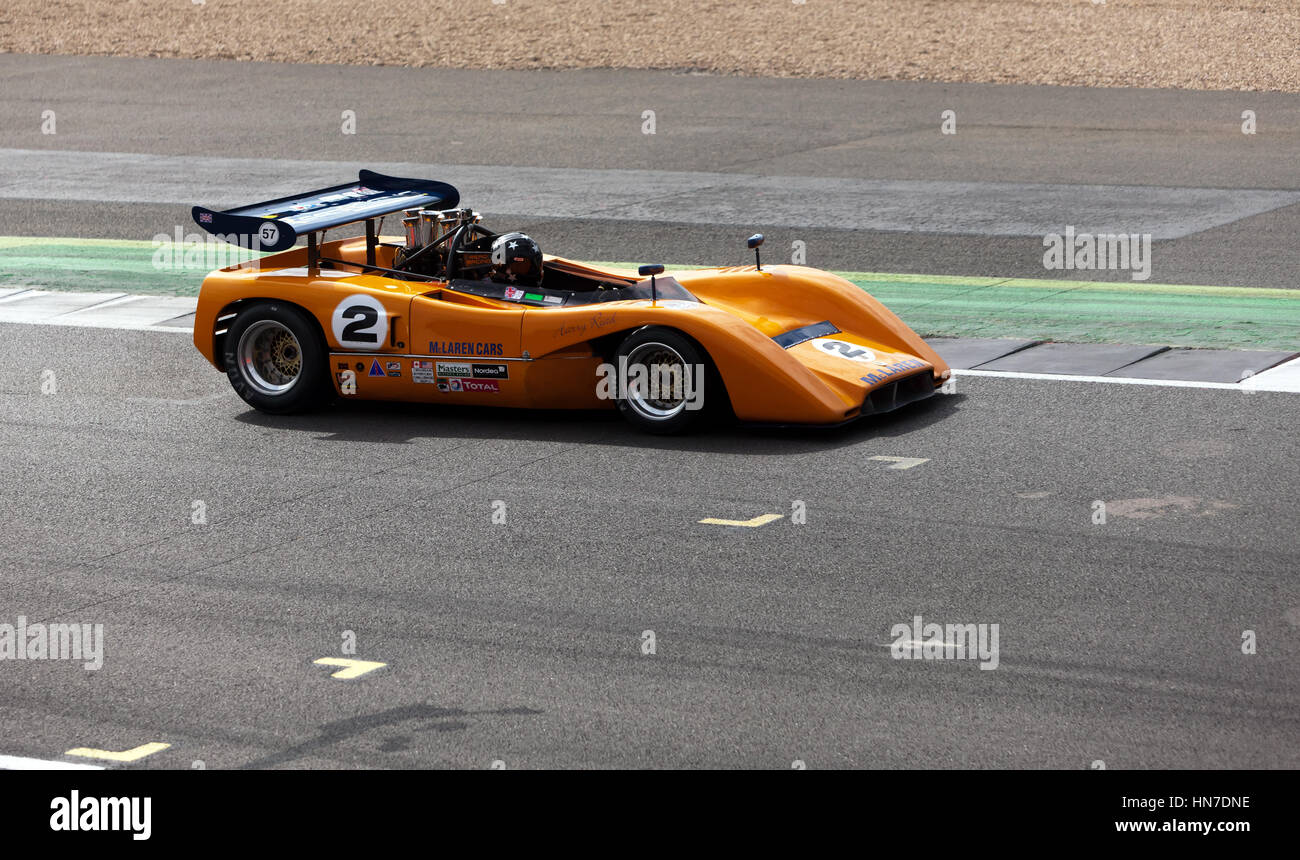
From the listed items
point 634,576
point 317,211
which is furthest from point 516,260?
point 634,576

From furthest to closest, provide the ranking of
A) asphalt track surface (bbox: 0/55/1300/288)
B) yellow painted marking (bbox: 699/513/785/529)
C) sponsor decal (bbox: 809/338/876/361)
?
asphalt track surface (bbox: 0/55/1300/288), sponsor decal (bbox: 809/338/876/361), yellow painted marking (bbox: 699/513/785/529)

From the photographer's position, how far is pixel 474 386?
10133 mm

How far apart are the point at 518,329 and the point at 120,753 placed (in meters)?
4.34

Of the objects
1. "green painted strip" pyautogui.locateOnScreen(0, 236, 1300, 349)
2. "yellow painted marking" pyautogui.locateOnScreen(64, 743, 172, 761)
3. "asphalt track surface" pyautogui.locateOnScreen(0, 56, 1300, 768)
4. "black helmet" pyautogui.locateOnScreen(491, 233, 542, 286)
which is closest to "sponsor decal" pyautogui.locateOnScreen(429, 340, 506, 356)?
"asphalt track surface" pyautogui.locateOnScreen(0, 56, 1300, 768)

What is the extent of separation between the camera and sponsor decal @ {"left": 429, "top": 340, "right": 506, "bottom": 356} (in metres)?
10.0

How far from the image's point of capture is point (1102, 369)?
36.8 ft

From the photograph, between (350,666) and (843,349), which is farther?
(843,349)

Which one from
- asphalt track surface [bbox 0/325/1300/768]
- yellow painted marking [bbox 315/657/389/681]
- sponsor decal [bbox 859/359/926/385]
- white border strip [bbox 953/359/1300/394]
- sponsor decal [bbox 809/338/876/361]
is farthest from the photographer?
Answer: white border strip [bbox 953/359/1300/394]

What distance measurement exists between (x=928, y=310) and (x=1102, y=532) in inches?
213

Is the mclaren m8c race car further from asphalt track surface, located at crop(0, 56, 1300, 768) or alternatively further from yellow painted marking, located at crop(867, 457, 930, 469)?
yellow painted marking, located at crop(867, 457, 930, 469)

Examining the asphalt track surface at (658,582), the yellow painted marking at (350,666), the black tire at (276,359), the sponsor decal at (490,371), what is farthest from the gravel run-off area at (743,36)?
the yellow painted marking at (350,666)

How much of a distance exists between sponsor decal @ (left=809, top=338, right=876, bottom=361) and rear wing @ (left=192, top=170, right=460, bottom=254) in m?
2.58

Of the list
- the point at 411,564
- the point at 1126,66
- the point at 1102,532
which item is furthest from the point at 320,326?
the point at 1126,66

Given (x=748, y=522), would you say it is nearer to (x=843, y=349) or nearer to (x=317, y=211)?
(x=843, y=349)
